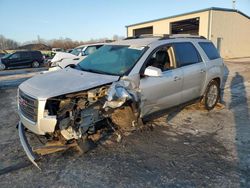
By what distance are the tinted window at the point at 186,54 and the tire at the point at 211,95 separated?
968 millimetres

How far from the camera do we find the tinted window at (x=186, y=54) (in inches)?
219

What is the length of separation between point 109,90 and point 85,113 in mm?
554

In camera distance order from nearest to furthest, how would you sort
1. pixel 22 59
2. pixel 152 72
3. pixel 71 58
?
pixel 152 72 → pixel 71 58 → pixel 22 59

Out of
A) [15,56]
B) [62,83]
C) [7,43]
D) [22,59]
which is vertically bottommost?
[62,83]

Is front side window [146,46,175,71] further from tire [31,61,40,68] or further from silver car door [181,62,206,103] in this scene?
tire [31,61,40,68]

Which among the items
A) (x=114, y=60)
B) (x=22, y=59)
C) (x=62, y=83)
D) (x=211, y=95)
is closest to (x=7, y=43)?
(x=22, y=59)

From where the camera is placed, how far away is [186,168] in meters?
3.82

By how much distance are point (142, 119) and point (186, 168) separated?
132 cm

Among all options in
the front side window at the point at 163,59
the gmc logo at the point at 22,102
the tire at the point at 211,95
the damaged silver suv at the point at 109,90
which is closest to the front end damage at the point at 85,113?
the damaged silver suv at the point at 109,90

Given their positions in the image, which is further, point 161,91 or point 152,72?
point 161,91

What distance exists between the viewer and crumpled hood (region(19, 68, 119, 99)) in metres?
3.91

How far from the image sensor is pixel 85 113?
414 centimetres

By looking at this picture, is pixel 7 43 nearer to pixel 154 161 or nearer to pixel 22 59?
pixel 22 59

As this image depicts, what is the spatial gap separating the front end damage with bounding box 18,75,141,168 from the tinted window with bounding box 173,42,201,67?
148cm
